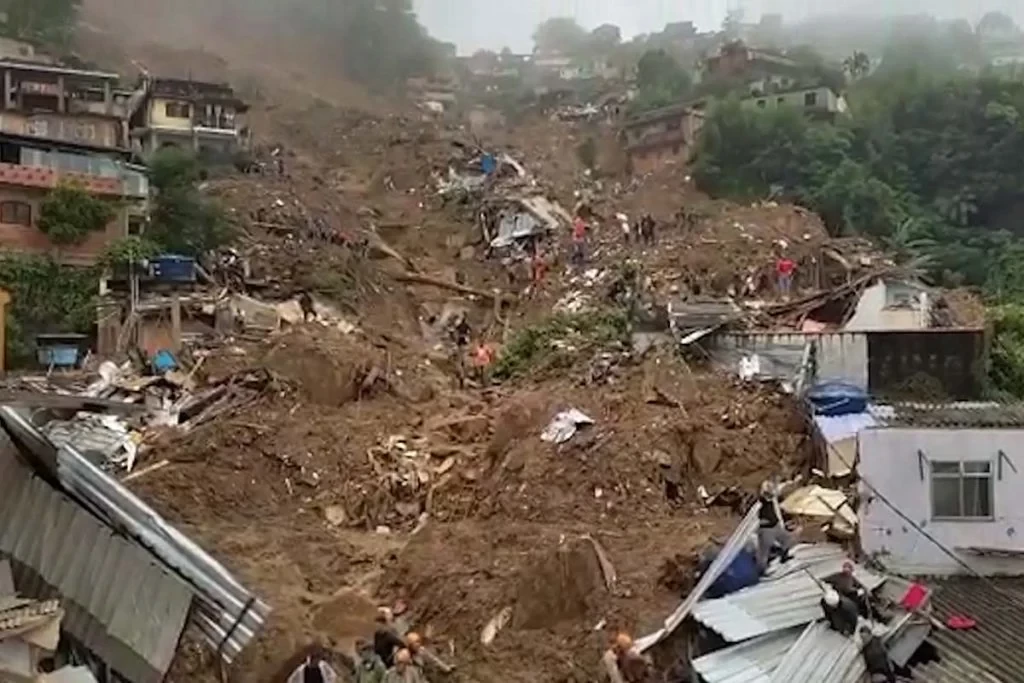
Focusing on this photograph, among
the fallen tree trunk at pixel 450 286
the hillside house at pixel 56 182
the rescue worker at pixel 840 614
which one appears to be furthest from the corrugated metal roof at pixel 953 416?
the hillside house at pixel 56 182

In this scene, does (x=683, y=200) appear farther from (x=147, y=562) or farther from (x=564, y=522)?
(x=147, y=562)

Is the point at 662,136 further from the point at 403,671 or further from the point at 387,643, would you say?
the point at 403,671

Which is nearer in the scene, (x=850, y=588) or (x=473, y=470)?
(x=850, y=588)

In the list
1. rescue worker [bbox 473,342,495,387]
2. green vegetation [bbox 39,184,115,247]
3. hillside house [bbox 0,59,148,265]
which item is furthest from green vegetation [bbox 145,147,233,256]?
rescue worker [bbox 473,342,495,387]

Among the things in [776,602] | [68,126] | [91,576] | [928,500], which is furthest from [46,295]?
[928,500]

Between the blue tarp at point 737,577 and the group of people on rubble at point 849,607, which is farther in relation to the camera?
the blue tarp at point 737,577

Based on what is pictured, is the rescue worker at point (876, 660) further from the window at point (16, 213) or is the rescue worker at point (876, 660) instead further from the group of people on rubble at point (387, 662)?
the window at point (16, 213)

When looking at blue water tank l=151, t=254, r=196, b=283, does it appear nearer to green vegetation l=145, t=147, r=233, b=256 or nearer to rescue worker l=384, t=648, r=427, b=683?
green vegetation l=145, t=147, r=233, b=256
